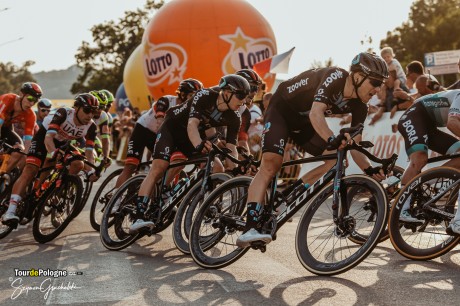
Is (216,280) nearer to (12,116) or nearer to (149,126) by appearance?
(149,126)

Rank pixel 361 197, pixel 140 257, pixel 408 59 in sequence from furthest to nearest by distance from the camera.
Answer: pixel 408 59, pixel 140 257, pixel 361 197

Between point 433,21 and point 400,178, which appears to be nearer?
point 400,178

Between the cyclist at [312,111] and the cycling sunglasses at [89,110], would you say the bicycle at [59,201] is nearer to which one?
the cycling sunglasses at [89,110]

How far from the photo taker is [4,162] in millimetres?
10656

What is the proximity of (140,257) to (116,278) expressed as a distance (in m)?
1.21

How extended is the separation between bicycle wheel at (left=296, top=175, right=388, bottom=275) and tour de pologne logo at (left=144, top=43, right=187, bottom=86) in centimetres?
2048

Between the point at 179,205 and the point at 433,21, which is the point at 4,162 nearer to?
the point at 179,205

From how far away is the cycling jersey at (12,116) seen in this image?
10.6m

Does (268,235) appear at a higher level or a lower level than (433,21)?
lower

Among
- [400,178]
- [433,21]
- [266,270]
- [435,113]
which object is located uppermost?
[433,21]

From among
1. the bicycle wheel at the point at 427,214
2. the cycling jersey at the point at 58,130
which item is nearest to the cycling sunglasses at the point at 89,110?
the cycling jersey at the point at 58,130

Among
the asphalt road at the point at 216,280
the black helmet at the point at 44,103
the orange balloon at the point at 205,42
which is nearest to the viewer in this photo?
the asphalt road at the point at 216,280

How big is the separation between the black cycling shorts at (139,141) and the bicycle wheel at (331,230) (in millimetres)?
4469

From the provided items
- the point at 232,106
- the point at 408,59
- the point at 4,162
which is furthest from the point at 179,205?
the point at 408,59
